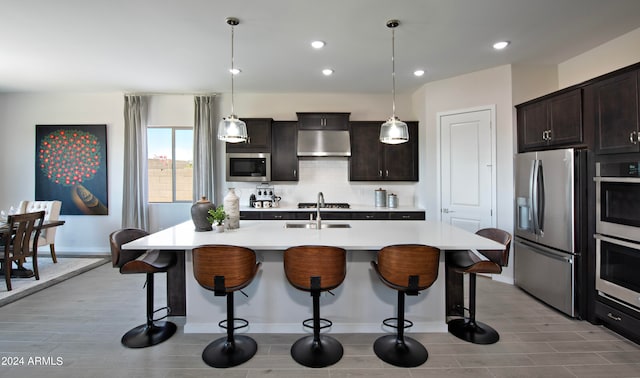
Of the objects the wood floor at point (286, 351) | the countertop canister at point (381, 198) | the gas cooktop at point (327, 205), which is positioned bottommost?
the wood floor at point (286, 351)

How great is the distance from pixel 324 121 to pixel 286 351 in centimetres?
349

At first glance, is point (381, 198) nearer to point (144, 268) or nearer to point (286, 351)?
point (286, 351)

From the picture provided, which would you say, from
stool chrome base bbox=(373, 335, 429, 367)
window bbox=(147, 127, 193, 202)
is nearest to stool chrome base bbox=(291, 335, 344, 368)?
stool chrome base bbox=(373, 335, 429, 367)

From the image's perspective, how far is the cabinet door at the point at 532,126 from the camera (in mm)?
3297

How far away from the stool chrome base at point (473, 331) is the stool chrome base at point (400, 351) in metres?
0.43

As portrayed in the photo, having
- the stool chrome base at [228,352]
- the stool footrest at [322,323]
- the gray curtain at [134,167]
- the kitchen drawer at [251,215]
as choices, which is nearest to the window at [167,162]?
the gray curtain at [134,167]

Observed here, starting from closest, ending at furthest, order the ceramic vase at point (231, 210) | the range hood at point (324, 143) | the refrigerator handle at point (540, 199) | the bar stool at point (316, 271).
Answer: the bar stool at point (316, 271) → the ceramic vase at point (231, 210) → the refrigerator handle at point (540, 199) → the range hood at point (324, 143)

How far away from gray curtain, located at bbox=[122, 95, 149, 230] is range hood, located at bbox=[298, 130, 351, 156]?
8.97 ft

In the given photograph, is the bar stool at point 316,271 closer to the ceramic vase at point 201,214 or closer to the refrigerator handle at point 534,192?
the ceramic vase at point 201,214

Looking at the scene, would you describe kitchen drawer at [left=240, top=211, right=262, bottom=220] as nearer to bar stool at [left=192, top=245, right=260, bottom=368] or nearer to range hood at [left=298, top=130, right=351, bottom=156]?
range hood at [left=298, top=130, right=351, bottom=156]

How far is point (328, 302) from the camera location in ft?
8.45

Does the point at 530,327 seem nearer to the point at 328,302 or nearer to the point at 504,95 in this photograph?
the point at 328,302

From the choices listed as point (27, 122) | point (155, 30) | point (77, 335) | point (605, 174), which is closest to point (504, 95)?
point (605, 174)

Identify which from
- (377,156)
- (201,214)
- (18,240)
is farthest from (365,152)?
(18,240)
